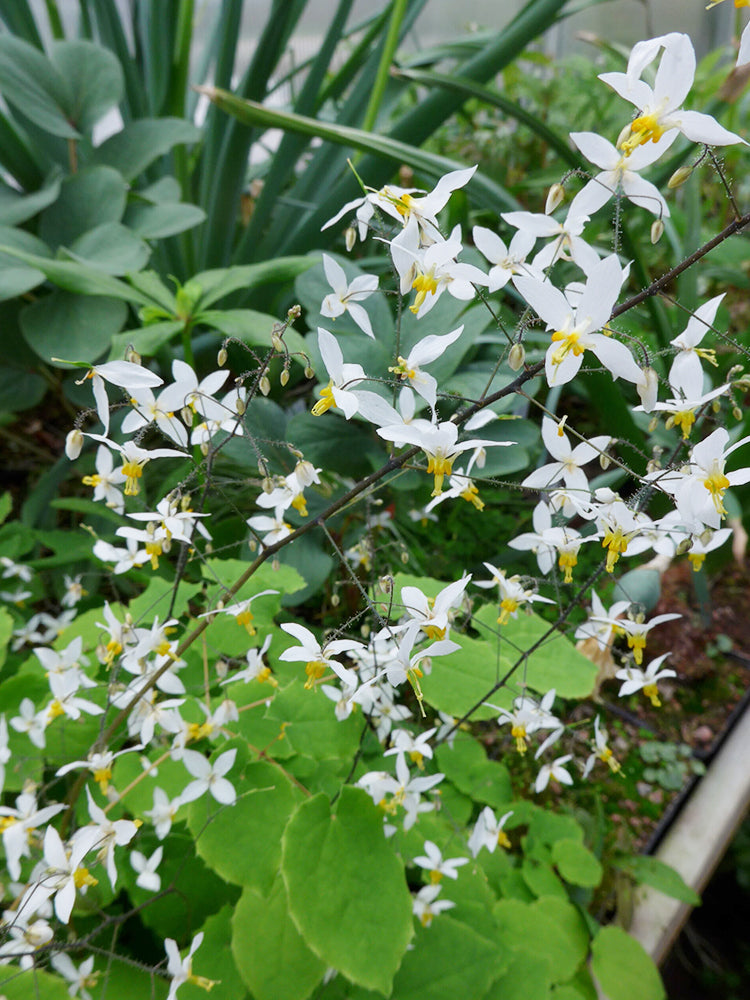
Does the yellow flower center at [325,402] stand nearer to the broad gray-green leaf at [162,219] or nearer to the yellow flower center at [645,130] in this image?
the yellow flower center at [645,130]

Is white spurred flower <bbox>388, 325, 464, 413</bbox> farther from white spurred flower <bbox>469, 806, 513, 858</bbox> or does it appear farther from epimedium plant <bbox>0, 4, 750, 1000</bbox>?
white spurred flower <bbox>469, 806, 513, 858</bbox>

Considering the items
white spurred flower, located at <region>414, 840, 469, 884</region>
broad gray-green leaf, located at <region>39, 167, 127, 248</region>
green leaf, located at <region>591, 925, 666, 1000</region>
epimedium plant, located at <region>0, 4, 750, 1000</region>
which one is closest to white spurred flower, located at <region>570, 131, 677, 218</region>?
epimedium plant, located at <region>0, 4, 750, 1000</region>

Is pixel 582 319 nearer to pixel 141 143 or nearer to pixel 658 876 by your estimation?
pixel 658 876

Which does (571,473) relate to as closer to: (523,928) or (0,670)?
(523,928)

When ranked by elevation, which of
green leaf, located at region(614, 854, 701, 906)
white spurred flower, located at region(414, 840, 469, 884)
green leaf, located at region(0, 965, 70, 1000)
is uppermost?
white spurred flower, located at region(414, 840, 469, 884)

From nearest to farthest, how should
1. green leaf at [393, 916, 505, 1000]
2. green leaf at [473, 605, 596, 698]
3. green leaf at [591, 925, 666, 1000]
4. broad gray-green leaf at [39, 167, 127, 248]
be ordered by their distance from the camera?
green leaf at [393, 916, 505, 1000] → green leaf at [473, 605, 596, 698] → green leaf at [591, 925, 666, 1000] → broad gray-green leaf at [39, 167, 127, 248]

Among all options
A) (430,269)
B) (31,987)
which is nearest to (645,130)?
(430,269)
